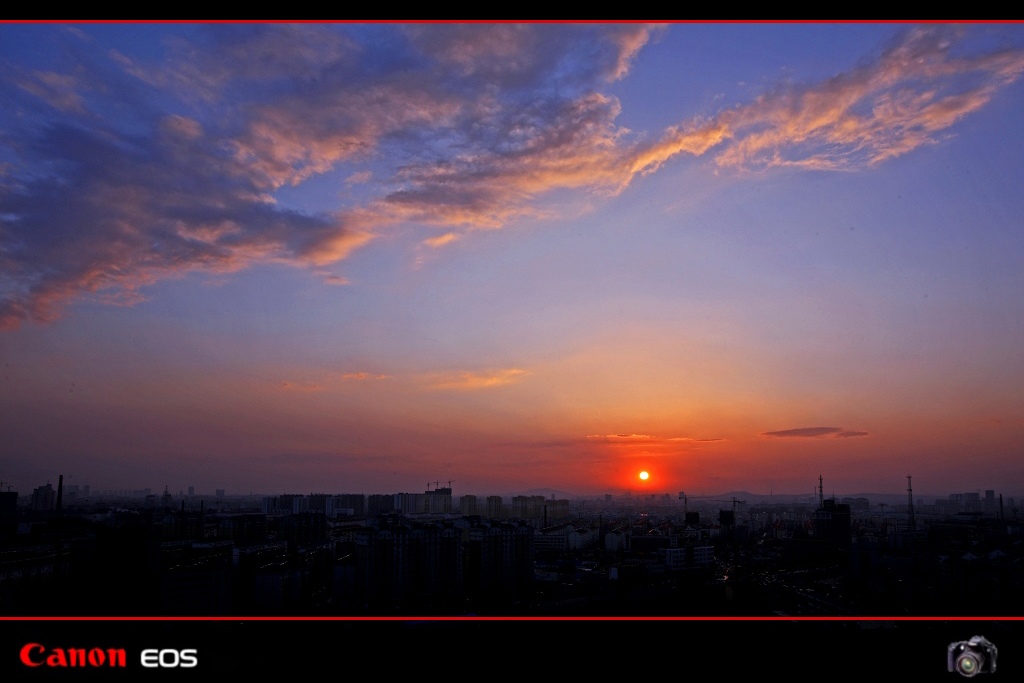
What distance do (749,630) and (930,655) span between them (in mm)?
568

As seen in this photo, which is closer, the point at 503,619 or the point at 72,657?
the point at 72,657

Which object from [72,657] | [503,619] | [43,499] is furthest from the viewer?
[43,499]

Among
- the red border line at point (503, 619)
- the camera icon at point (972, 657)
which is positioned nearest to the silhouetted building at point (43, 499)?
the red border line at point (503, 619)

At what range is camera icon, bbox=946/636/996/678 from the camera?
204 cm

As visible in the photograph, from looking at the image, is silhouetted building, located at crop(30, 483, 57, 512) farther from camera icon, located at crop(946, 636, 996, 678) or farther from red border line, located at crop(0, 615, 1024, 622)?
camera icon, located at crop(946, 636, 996, 678)

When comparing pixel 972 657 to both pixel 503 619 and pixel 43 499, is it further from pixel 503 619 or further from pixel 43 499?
pixel 43 499

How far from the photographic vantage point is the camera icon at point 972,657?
2.04 metres

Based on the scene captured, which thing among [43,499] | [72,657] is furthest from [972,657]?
[43,499]

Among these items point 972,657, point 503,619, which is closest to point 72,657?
point 503,619

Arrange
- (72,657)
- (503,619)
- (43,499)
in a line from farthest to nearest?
(43,499), (503,619), (72,657)

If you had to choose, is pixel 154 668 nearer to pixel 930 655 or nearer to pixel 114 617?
pixel 114 617

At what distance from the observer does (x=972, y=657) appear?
6.74 feet

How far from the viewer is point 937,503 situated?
4.83 m
